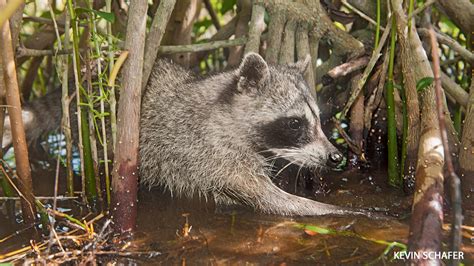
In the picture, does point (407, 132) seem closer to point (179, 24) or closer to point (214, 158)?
point (214, 158)

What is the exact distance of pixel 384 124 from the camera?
5.29 m

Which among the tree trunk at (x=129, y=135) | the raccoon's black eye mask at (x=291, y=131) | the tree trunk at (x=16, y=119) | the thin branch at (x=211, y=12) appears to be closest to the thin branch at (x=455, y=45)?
the raccoon's black eye mask at (x=291, y=131)

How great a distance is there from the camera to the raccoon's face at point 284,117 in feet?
14.8

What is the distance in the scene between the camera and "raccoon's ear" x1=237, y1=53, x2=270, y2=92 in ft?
14.7

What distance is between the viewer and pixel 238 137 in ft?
15.4

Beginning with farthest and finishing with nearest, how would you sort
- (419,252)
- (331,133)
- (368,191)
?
1. (331,133)
2. (368,191)
3. (419,252)

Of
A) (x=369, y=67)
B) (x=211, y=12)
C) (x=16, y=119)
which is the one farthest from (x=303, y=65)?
(x=211, y=12)

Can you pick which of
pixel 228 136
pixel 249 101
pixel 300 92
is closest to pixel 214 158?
pixel 228 136

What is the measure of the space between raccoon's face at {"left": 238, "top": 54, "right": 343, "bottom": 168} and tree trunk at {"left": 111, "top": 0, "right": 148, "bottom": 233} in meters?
0.89

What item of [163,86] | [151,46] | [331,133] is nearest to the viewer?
[151,46]

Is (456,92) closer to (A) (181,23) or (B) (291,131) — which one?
(B) (291,131)

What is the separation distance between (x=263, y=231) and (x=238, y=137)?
2.86 ft

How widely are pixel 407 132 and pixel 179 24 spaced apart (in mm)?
2648

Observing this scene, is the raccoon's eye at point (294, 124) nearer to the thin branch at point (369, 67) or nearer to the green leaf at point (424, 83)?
the thin branch at point (369, 67)
